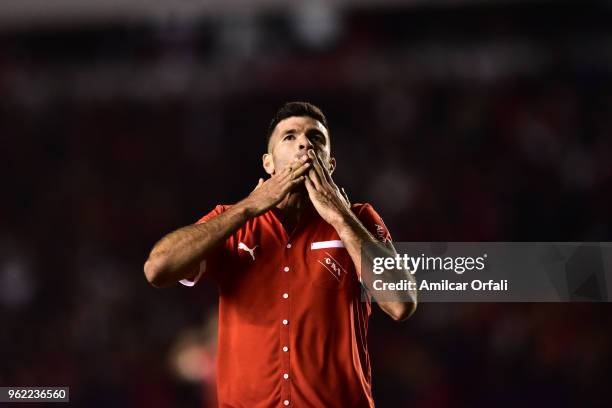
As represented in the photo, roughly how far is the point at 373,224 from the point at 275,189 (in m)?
0.35

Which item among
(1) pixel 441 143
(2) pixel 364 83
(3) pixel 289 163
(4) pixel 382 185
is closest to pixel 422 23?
(2) pixel 364 83

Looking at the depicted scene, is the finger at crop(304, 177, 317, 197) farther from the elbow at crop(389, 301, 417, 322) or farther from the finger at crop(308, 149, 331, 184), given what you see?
the elbow at crop(389, 301, 417, 322)

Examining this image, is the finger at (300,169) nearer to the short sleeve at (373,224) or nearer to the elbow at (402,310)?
the short sleeve at (373,224)

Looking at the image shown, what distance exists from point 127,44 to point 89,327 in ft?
9.21

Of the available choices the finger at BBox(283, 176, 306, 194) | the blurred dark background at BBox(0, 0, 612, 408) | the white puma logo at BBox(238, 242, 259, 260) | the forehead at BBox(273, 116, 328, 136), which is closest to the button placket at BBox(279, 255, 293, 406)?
the white puma logo at BBox(238, 242, 259, 260)

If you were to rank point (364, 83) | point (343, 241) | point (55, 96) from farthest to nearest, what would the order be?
point (55, 96) < point (364, 83) < point (343, 241)

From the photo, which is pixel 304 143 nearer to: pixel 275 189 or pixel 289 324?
pixel 275 189

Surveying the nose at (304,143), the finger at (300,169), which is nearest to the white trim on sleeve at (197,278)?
the finger at (300,169)

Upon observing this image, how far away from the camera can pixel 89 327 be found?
5.40 meters

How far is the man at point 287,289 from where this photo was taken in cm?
208

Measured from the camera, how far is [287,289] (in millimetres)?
2152

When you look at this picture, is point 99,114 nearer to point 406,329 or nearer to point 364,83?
point 364,83

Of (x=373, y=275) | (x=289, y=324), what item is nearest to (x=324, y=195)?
(x=373, y=275)

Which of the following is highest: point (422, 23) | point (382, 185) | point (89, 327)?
point (422, 23)
